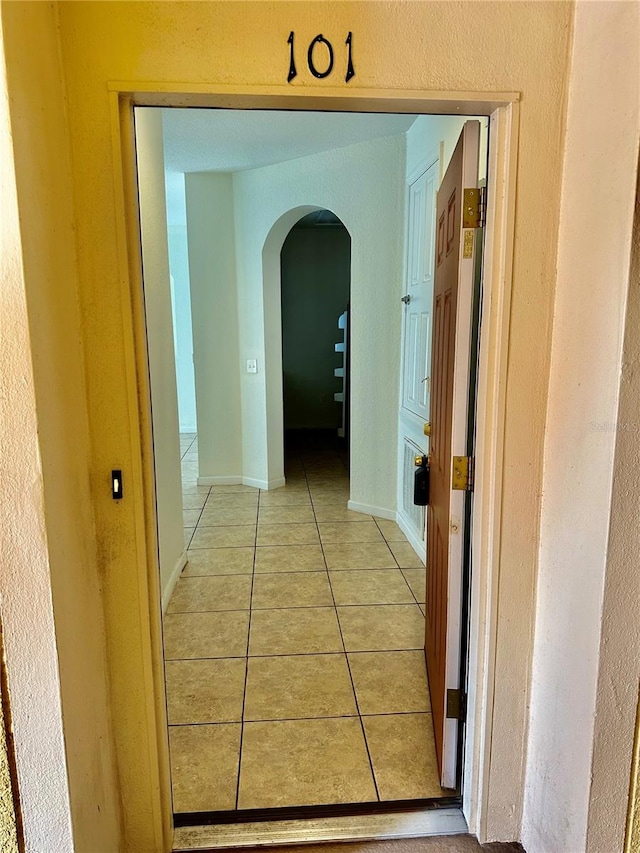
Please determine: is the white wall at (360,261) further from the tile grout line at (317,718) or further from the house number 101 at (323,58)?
the house number 101 at (323,58)

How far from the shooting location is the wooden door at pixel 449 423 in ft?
5.11

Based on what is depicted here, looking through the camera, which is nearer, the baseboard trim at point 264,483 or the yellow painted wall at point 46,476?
the yellow painted wall at point 46,476

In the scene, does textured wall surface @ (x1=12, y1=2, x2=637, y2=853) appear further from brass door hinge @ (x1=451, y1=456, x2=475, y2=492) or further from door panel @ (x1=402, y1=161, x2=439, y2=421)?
door panel @ (x1=402, y1=161, x2=439, y2=421)

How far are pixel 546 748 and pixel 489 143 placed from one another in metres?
1.62

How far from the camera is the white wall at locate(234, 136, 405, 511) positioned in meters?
4.00

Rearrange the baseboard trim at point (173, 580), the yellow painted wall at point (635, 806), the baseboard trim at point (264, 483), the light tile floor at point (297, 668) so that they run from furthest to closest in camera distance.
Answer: the baseboard trim at point (264, 483), the baseboard trim at point (173, 580), the light tile floor at point (297, 668), the yellow painted wall at point (635, 806)

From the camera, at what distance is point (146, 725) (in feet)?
5.01

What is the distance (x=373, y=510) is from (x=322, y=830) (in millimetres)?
2829

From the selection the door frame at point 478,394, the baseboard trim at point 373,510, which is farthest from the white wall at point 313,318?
the door frame at point 478,394

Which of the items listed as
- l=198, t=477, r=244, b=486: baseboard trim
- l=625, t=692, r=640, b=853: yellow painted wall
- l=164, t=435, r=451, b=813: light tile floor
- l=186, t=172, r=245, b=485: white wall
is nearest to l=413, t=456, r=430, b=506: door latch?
l=164, t=435, r=451, b=813: light tile floor

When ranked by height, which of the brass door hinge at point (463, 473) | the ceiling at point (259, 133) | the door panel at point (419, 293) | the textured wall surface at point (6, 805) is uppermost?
the ceiling at point (259, 133)

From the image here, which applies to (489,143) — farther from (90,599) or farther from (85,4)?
(90,599)

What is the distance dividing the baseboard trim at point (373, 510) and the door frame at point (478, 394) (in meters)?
2.65

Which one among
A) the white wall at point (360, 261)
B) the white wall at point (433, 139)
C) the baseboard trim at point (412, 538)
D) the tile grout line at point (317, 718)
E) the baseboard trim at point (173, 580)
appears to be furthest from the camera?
the white wall at point (360, 261)
